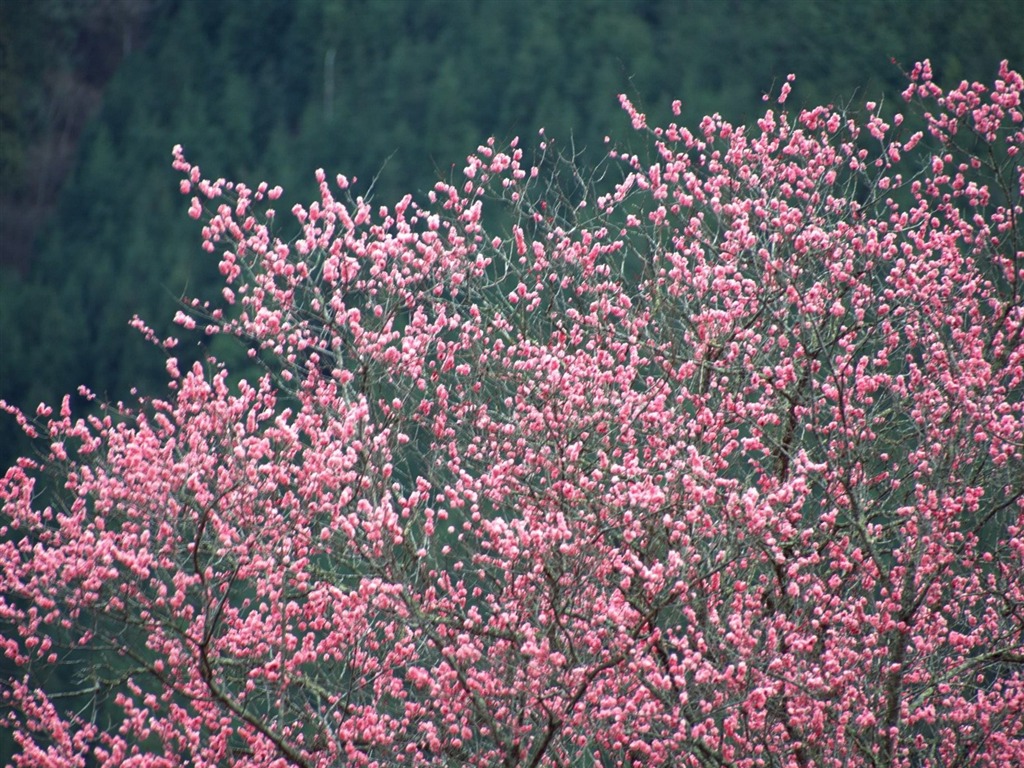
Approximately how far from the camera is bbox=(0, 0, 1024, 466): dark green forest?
30125mm

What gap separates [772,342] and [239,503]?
3.40 metres

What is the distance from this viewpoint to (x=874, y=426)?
829 centimetres

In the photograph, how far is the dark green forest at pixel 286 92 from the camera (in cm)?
3012

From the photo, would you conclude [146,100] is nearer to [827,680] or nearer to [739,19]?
[739,19]

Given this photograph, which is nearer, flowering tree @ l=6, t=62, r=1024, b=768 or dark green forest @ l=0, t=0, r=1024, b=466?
flowering tree @ l=6, t=62, r=1024, b=768

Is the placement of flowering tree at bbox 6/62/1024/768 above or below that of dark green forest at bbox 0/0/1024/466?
below

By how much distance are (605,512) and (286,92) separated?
40355mm

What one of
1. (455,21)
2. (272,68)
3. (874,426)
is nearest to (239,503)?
(874,426)

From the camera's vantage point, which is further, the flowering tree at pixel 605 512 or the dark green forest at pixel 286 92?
the dark green forest at pixel 286 92

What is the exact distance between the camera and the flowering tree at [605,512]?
636 cm

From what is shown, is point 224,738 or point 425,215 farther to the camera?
point 425,215

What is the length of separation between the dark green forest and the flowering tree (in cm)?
1859

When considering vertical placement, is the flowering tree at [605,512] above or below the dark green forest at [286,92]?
below

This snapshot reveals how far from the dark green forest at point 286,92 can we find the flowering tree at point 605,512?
61.0 feet
